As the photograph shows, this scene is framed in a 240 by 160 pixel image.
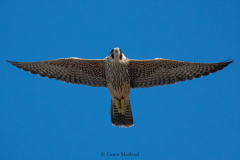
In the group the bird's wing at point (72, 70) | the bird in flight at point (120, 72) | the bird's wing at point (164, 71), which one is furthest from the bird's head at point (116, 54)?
the bird's wing at point (72, 70)

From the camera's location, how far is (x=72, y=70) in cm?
996

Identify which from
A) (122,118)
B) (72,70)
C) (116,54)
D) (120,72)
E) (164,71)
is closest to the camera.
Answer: (116,54)

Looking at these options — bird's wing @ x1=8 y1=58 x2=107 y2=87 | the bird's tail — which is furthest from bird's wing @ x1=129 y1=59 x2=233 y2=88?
bird's wing @ x1=8 y1=58 x2=107 y2=87

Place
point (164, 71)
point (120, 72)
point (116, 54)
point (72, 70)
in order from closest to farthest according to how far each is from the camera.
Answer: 1. point (116, 54)
2. point (120, 72)
3. point (164, 71)
4. point (72, 70)

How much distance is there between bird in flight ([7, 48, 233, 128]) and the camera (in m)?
9.43

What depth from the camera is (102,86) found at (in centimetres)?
1005

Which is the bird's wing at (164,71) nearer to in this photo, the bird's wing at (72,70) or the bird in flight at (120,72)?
the bird in flight at (120,72)

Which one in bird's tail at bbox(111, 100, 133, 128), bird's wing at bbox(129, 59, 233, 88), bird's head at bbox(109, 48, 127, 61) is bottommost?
→ bird's tail at bbox(111, 100, 133, 128)

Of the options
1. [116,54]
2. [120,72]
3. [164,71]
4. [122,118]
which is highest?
[116,54]

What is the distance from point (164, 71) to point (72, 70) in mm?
2671

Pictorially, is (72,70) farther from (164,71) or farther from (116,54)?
(164,71)

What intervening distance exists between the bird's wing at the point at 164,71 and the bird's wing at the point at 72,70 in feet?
3.17

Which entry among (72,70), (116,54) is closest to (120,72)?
(116,54)

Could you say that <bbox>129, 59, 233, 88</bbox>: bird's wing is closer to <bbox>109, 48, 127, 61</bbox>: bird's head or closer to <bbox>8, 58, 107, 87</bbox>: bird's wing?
<bbox>109, 48, 127, 61</bbox>: bird's head
